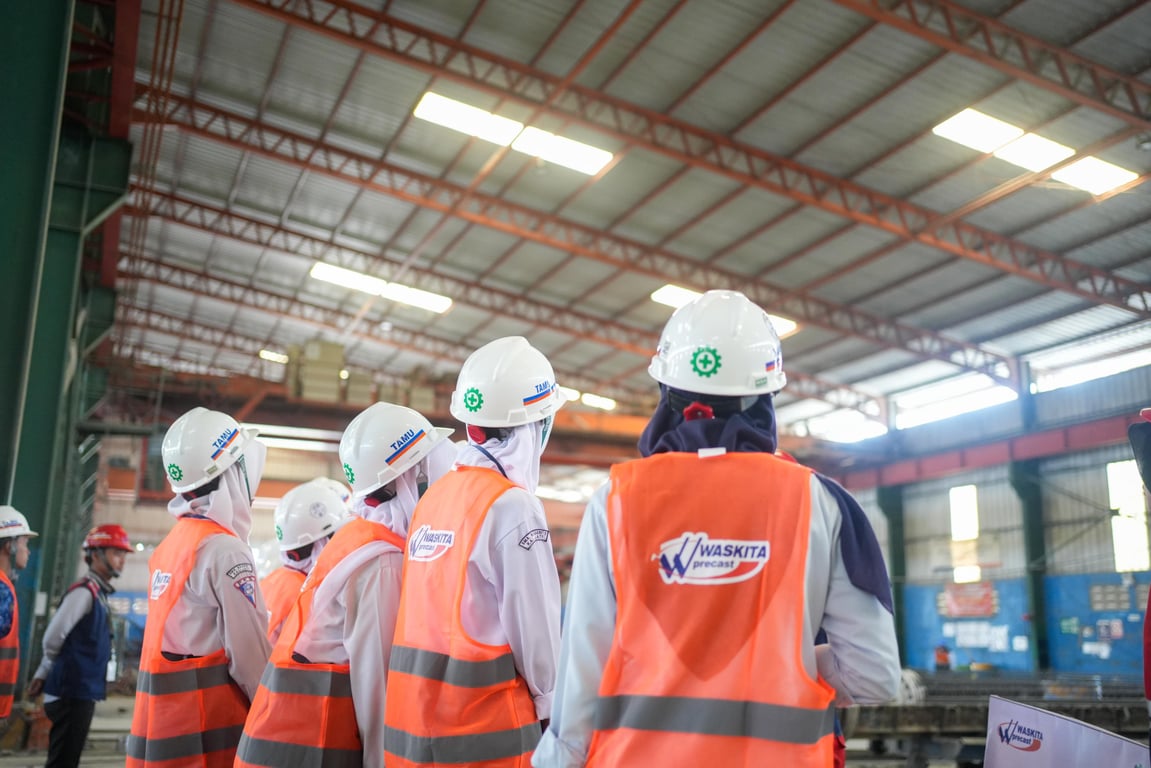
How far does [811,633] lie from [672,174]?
17.6 m

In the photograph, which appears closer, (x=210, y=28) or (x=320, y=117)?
(x=210, y=28)

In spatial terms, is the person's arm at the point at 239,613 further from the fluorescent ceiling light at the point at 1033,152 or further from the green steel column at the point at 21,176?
the fluorescent ceiling light at the point at 1033,152

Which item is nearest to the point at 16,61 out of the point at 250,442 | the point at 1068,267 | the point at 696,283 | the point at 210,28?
the point at 250,442

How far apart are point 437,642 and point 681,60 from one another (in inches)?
570

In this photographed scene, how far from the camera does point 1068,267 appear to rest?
65.9 ft

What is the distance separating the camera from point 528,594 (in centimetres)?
318

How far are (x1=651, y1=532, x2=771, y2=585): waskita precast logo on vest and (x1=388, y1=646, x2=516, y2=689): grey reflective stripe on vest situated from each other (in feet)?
3.33

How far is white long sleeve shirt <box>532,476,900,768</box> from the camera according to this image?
232 centimetres

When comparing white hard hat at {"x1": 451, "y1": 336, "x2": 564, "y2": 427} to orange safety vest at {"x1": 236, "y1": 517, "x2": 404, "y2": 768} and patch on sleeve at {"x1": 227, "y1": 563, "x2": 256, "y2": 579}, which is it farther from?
patch on sleeve at {"x1": 227, "y1": 563, "x2": 256, "y2": 579}

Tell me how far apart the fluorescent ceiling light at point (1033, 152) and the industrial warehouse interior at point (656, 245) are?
6cm

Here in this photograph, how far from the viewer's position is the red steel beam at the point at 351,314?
78.5 feet

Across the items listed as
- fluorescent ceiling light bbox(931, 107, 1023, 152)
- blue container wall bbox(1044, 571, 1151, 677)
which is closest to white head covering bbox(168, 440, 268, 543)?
fluorescent ceiling light bbox(931, 107, 1023, 152)

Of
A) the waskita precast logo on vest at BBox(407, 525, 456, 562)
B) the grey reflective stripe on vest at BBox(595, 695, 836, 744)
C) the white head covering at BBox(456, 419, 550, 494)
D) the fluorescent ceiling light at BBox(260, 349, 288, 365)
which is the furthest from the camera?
the fluorescent ceiling light at BBox(260, 349, 288, 365)

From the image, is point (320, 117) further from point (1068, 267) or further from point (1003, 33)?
point (1068, 267)
